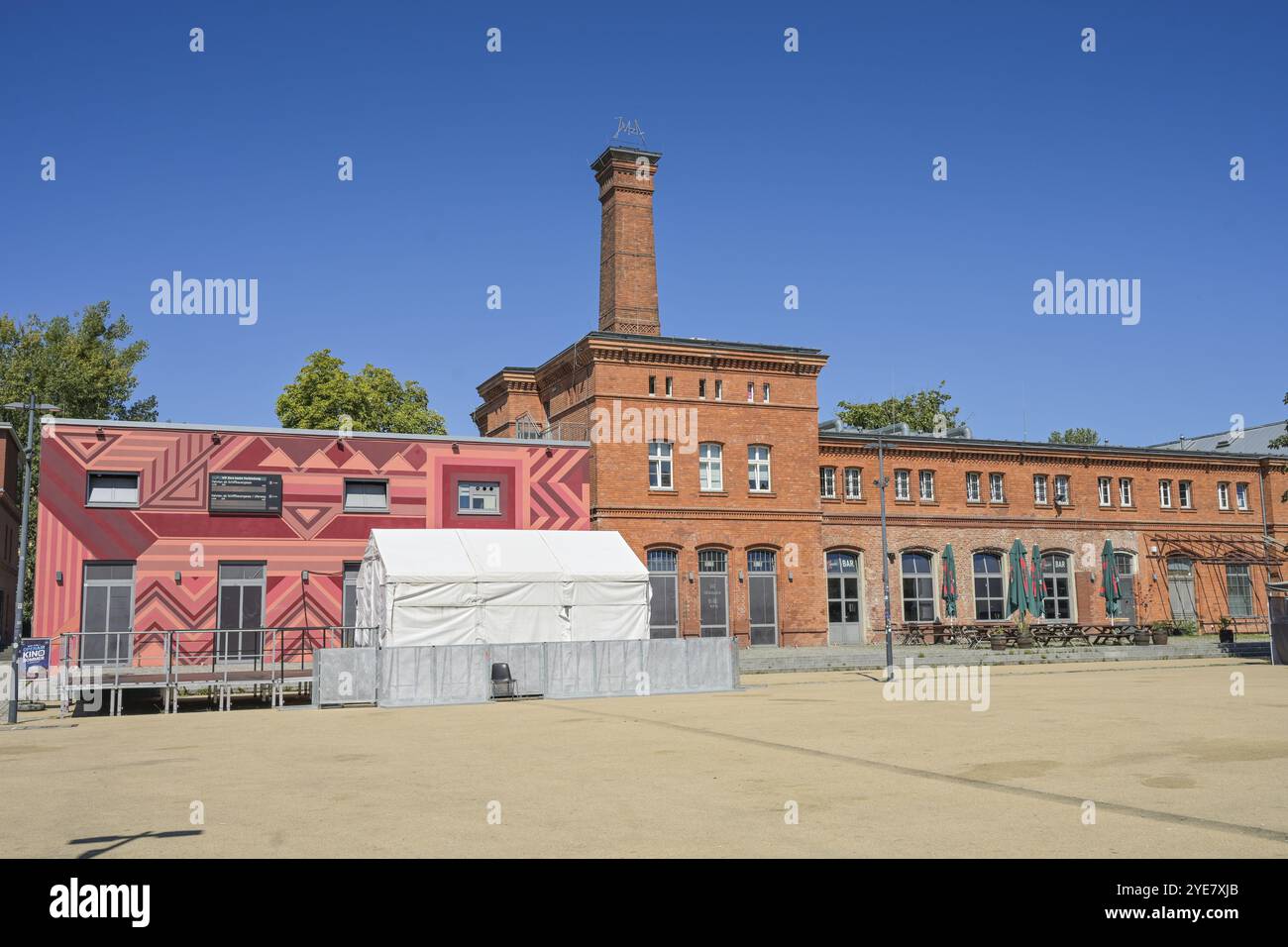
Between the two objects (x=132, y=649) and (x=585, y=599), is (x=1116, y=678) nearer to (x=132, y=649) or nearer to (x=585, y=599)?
(x=585, y=599)

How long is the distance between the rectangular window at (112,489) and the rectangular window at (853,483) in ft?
80.5

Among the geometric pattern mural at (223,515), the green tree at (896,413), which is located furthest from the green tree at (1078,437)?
the geometric pattern mural at (223,515)

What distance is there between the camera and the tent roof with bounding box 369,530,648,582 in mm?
26453

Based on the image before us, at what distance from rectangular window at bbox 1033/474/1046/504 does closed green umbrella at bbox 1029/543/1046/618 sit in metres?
2.20

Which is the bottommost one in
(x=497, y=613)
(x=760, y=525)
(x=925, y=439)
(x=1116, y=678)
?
(x=1116, y=678)

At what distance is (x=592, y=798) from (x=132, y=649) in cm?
2216

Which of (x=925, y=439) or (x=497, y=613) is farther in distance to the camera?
(x=925, y=439)

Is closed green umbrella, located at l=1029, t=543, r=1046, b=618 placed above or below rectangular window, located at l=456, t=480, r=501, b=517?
below

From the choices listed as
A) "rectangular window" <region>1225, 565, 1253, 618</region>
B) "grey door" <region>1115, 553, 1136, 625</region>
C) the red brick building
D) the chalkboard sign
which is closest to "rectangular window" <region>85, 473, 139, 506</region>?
the chalkboard sign

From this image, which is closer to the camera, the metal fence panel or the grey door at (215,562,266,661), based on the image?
the metal fence panel

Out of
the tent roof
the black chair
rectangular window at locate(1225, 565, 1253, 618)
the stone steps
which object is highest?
the tent roof

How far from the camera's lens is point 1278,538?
4928 cm

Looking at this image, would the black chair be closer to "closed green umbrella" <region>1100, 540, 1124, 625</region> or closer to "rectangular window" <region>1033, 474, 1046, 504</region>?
"closed green umbrella" <region>1100, 540, 1124, 625</region>
